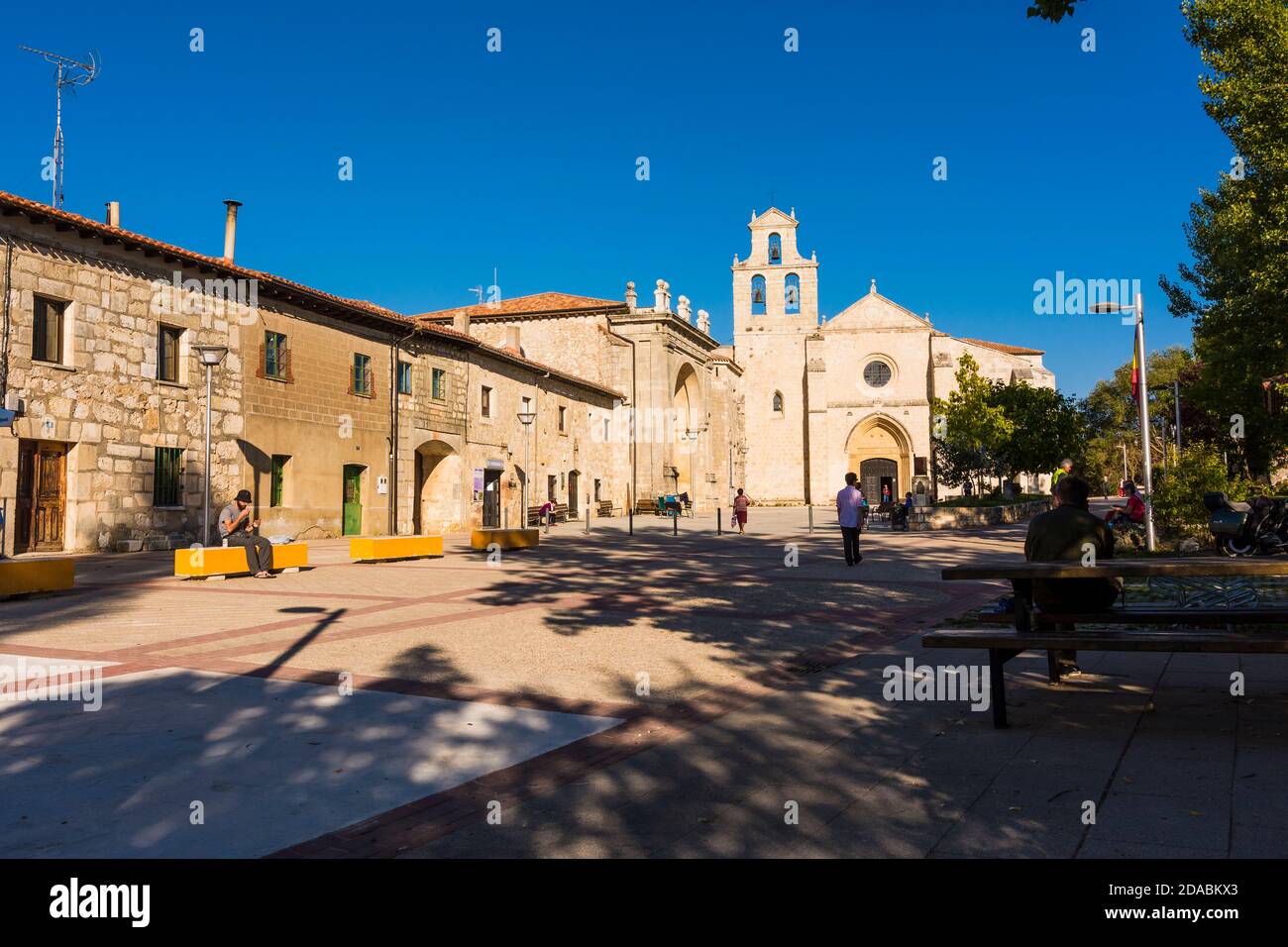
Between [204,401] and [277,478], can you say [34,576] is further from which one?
[277,478]

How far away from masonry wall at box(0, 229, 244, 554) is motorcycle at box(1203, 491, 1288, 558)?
20.7 metres

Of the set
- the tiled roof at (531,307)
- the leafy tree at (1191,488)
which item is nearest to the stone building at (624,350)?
the tiled roof at (531,307)

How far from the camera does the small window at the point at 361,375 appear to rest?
82.7ft

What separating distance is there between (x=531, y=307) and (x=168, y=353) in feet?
82.7

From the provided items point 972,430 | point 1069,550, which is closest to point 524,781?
point 1069,550

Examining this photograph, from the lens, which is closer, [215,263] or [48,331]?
[48,331]

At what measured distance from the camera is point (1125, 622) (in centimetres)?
479

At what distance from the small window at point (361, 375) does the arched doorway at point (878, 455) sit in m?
39.0

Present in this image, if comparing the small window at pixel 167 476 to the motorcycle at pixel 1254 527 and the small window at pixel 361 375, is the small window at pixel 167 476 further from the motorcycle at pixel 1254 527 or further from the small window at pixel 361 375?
the motorcycle at pixel 1254 527

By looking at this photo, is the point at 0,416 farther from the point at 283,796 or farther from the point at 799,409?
the point at 799,409

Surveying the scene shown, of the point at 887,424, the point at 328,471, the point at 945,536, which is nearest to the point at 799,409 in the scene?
the point at 887,424

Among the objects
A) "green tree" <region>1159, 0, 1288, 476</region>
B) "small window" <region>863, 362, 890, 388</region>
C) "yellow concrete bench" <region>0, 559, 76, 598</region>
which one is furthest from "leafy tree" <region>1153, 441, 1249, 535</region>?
"small window" <region>863, 362, 890, 388</region>
